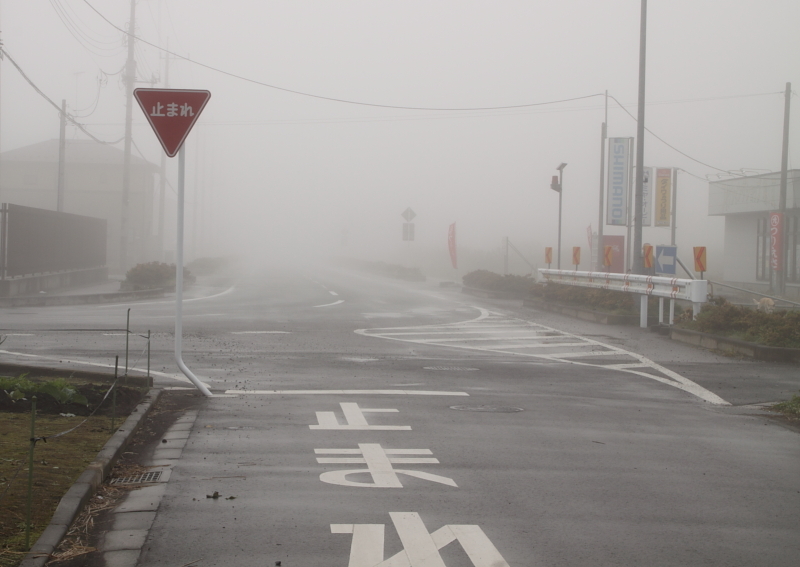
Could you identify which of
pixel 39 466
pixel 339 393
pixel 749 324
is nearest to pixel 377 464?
pixel 39 466

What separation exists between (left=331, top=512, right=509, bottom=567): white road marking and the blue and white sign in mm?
17626

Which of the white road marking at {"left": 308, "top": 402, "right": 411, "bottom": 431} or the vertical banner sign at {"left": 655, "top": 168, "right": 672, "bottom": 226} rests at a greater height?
the vertical banner sign at {"left": 655, "top": 168, "right": 672, "bottom": 226}

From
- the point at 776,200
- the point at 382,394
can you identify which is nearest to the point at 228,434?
the point at 382,394

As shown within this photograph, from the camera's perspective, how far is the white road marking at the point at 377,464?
19.5ft

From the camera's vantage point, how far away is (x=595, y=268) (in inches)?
1486

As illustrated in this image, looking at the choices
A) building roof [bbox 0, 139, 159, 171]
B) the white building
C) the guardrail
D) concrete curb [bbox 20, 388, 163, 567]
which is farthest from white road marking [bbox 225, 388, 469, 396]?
building roof [bbox 0, 139, 159, 171]

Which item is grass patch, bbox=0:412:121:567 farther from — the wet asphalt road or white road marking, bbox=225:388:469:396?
white road marking, bbox=225:388:469:396

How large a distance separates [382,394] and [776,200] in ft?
123

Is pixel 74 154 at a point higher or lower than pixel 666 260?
higher

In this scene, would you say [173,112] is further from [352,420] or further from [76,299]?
[76,299]

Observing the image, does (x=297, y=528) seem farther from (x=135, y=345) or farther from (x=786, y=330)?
(x=786, y=330)

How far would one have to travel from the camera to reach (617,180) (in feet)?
120

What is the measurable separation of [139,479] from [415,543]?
2.33 meters

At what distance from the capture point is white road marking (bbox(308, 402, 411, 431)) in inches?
308
